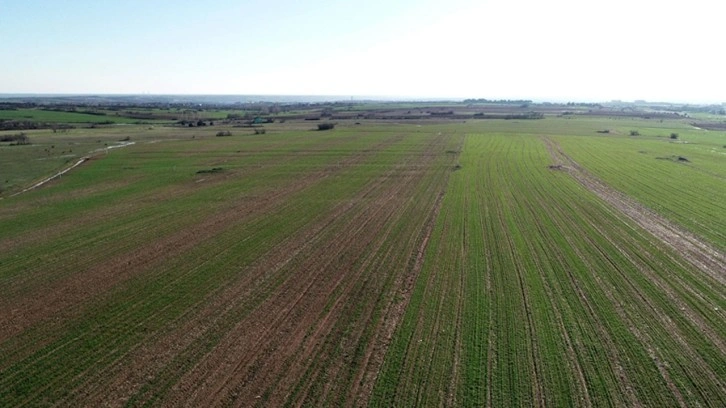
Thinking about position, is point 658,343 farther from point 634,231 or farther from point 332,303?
point 634,231

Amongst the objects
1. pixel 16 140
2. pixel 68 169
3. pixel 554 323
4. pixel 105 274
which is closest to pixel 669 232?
pixel 554 323

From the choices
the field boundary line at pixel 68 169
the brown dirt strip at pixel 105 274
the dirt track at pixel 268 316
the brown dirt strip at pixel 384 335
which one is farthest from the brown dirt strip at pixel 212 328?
the field boundary line at pixel 68 169

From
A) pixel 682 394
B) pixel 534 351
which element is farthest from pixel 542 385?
pixel 682 394

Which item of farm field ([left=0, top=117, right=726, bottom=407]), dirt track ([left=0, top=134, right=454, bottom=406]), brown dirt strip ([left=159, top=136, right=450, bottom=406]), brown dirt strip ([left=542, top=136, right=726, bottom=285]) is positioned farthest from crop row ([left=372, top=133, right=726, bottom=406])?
brown dirt strip ([left=159, top=136, right=450, bottom=406])

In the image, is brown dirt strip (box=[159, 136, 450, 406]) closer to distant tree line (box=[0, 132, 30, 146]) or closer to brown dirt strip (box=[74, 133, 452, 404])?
brown dirt strip (box=[74, 133, 452, 404])

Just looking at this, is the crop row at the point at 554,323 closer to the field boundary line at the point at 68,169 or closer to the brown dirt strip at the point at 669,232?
the brown dirt strip at the point at 669,232

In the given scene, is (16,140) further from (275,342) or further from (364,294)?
(275,342)
